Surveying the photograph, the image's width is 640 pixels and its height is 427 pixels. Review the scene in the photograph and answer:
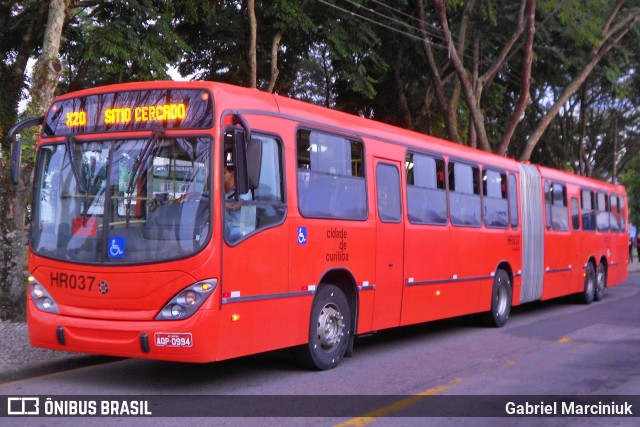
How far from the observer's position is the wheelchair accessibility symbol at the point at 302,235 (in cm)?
882

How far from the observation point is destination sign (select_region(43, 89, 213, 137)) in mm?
7844

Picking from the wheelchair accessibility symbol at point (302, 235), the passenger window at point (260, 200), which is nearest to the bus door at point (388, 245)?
the wheelchair accessibility symbol at point (302, 235)

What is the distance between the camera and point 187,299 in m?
7.50

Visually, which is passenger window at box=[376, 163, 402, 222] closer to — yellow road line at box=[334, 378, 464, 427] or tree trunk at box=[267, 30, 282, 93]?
yellow road line at box=[334, 378, 464, 427]

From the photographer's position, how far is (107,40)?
15.1 meters

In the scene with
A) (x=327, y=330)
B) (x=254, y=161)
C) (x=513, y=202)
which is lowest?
(x=327, y=330)

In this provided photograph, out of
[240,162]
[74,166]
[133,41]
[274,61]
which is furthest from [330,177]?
[274,61]

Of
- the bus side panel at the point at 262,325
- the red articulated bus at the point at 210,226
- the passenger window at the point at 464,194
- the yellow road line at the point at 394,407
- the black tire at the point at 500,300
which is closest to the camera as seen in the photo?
the yellow road line at the point at 394,407

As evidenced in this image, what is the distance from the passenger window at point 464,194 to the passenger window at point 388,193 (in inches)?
74.1

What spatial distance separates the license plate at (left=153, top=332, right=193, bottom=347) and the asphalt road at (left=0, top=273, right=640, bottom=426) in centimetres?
57

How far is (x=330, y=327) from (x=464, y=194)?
4640 millimetres

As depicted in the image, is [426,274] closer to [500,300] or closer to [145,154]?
[500,300]

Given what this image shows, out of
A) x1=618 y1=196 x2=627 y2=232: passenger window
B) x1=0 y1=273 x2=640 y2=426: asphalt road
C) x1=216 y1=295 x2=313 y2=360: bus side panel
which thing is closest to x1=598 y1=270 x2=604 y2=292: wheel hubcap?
x1=618 y1=196 x2=627 y2=232: passenger window

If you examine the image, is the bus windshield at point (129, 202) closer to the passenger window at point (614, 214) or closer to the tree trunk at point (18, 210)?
the tree trunk at point (18, 210)
